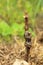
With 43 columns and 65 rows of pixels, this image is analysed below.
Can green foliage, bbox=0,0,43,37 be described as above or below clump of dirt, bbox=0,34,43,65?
below

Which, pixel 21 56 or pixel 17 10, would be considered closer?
pixel 21 56

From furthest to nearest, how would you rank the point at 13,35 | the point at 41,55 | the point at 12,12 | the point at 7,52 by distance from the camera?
the point at 12,12
the point at 13,35
the point at 7,52
the point at 41,55

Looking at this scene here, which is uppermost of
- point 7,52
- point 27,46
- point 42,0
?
point 42,0

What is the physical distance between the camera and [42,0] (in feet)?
10.1

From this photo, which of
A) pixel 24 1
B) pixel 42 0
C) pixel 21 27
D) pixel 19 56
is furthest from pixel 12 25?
pixel 19 56

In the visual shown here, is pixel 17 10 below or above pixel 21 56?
below

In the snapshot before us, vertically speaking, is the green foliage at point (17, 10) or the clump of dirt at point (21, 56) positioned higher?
the clump of dirt at point (21, 56)

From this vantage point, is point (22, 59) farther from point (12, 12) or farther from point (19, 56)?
point (12, 12)

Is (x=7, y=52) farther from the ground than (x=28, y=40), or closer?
closer

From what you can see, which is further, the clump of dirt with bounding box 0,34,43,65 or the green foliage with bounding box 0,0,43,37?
the green foliage with bounding box 0,0,43,37

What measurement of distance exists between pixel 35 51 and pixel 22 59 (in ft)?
0.89

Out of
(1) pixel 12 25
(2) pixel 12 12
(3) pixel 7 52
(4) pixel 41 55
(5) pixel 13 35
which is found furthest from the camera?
(2) pixel 12 12

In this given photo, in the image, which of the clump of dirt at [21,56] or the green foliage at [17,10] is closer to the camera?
the clump of dirt at [21,56]

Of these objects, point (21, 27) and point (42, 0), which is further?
point (21, 27)
